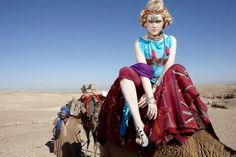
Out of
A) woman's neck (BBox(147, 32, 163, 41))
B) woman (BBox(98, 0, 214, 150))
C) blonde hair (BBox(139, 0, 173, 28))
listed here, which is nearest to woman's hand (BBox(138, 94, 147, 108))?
woman (BBox(98, 0, 214, 150))

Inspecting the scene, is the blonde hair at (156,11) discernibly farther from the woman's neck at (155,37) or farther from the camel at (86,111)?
the camel at (86,111)

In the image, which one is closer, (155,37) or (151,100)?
(151,100)

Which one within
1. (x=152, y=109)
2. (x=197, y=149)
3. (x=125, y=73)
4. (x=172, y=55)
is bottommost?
(x=197, y=149)

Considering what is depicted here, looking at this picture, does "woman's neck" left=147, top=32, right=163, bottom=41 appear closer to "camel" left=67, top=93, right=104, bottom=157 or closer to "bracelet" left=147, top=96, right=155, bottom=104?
"bracelet" left=147, top=96, right=155, bottom=104

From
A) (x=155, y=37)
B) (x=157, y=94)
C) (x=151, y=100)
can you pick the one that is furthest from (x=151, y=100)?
(x=155, y=37)

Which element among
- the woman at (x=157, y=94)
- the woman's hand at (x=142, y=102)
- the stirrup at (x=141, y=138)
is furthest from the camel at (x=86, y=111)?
the stirrup at (x=141, y=138)

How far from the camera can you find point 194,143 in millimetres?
2449

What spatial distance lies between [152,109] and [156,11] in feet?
3.02

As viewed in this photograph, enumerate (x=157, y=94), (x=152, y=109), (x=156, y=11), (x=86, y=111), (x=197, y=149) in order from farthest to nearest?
(x=86, y=111), (x=156, y=11), (x=157, y=94), (x=152, y=109), (x=197, y=149)

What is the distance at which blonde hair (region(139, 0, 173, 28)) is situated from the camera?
2924 millimetres

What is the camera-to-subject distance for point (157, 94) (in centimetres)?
270

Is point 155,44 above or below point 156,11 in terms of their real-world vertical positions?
below

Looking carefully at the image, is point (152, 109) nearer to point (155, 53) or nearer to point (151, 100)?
point (151, 100)

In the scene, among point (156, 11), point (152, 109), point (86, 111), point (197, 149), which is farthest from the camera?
point (86, 111)
